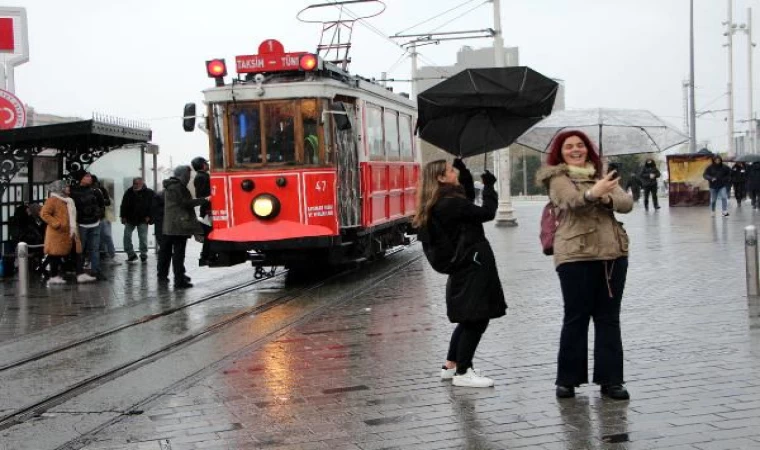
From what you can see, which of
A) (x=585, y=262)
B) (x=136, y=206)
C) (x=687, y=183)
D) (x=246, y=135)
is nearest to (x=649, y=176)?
(x=687, y=183)

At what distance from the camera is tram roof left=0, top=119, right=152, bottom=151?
58.0 ft

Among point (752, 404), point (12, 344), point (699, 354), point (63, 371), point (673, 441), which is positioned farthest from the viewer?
point (12, 344)

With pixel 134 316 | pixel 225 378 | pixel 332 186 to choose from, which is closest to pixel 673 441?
pixel 225 378

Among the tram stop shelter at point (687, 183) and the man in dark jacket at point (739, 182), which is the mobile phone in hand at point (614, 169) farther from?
the man in dark jacket at point (739, 182)

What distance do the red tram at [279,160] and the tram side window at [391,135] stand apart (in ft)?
9.02

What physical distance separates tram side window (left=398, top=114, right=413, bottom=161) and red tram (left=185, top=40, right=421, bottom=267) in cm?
414

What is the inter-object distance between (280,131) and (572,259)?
879 cm

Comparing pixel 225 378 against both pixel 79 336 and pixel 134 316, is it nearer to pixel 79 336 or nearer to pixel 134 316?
pixel 79 336

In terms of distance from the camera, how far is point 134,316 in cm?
1295

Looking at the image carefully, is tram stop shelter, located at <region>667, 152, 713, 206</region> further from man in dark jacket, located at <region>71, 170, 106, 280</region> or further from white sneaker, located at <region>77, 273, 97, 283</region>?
white sneaker, located at <region>77, 273, 97, 283</region>

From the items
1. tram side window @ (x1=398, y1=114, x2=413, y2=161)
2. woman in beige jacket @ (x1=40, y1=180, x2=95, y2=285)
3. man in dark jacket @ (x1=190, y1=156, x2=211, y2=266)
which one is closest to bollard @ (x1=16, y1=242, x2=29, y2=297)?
woman in beige jacket @ (x1=40, y1=180, x2=95, y2=285)

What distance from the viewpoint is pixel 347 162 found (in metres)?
15.8

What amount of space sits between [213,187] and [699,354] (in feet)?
28.2

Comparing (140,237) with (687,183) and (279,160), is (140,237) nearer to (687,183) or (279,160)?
(279,160)
